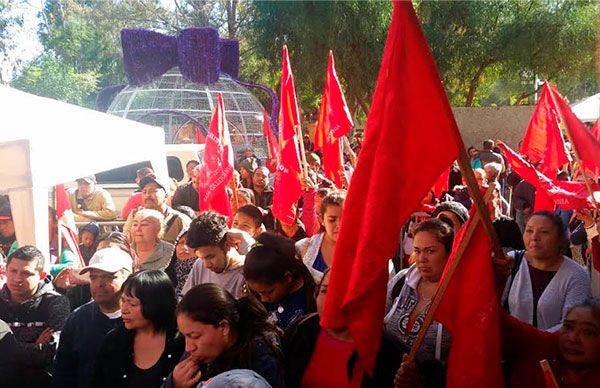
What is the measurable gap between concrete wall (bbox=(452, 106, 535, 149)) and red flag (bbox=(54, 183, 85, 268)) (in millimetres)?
18469

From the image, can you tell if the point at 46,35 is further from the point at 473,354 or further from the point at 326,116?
the point at 473,354

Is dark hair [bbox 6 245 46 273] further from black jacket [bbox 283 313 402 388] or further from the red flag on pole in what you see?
the red flag on pole

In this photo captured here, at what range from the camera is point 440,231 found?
3773 mm

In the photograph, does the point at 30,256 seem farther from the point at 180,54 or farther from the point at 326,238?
the point at 180,54

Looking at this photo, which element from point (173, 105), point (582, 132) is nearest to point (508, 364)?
point (582, 132)

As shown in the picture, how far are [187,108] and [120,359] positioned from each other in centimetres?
1837

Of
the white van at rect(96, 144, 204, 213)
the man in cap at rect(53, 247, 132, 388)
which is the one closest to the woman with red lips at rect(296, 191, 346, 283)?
the man in cap at rect(53, 247, 132, 388)

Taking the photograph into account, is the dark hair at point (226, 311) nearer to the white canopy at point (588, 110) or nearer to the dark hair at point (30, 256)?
the dark hair at point (30, 256)

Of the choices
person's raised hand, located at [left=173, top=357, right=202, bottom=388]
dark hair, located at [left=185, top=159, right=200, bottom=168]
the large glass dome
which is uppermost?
the large glass dome

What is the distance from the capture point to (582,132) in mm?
5078

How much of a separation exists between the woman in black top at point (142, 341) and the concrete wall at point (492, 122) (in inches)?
830

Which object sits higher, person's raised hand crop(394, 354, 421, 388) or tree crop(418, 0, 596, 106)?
tree crop(418, 0, 596, 106)

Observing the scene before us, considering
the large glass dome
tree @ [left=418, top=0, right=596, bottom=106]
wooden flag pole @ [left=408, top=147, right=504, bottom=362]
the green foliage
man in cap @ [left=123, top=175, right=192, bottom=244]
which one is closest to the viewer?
wooden flag pole @ [left=408, top=147, right=504, bottom=362]

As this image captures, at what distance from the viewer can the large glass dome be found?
20.7 meters
